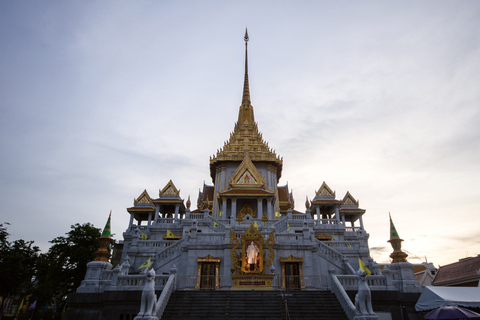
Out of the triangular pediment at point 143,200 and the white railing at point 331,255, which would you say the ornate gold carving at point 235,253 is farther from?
the triangular pediment at point 143,200

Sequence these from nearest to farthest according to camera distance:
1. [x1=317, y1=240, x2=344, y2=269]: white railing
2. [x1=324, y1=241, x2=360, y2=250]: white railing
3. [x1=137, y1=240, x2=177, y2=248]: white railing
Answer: [x1=317, y1=240, x2=344, y2=269]: white railing
[x1=137, y1=240, x2=177, y2=248]: white railing
[x1=324, y1=241, x2=360, y2=250]: white railing

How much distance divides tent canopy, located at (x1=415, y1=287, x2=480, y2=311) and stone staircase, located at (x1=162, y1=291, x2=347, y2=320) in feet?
13.3

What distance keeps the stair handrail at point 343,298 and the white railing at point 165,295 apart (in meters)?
8.62

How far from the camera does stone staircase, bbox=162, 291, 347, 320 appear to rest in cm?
1518

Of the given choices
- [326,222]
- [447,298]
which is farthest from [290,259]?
[326,222]

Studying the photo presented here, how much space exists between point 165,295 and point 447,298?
1335cm

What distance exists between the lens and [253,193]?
114 feet

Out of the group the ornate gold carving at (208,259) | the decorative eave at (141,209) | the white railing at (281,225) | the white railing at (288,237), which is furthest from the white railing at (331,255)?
the decorative eave at (141,209)

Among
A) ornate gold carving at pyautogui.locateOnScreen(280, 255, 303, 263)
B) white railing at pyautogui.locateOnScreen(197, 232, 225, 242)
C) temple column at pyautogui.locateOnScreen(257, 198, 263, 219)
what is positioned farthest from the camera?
temple column at pyautogui.locateOnScreen(257, 198, 263, 219)

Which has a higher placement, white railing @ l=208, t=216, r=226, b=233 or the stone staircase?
white railing @ l=208, t=216, r=226, b=233

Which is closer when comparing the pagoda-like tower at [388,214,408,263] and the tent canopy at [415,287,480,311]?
the tent canopy at [415,287,480,311]

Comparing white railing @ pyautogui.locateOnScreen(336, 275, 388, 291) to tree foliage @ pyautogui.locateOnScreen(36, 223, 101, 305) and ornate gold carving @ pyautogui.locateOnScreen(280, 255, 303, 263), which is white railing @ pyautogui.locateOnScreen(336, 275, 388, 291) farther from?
tree foliage @ pyautogui.locateOnScreen(36, 223, 101, 305)

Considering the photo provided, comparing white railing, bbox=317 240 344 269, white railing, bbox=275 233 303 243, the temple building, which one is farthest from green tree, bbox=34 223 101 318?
white railing, bbox=317 240 344 269

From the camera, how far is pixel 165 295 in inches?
632
